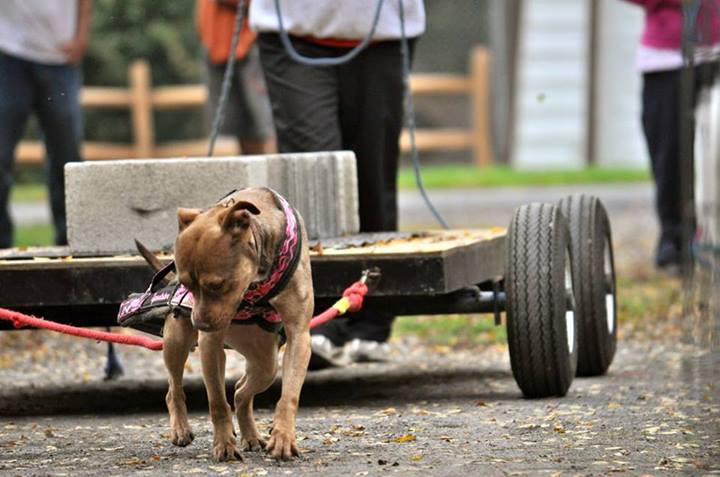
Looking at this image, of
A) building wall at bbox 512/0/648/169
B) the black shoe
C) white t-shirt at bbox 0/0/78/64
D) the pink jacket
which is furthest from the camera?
building wall at bbox 512/0/648/169

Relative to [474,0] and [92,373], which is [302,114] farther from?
[474,0]

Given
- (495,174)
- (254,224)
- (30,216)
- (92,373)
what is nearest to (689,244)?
(92,373)

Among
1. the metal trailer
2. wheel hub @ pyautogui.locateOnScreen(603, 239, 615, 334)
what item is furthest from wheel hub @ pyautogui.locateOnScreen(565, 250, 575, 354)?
wheel hub @ pyautogui.locateOnScreen(603, 239, 615, 334)

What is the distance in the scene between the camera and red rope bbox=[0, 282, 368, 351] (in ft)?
18.2

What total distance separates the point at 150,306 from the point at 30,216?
12.9m

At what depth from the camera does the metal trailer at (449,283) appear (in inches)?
237

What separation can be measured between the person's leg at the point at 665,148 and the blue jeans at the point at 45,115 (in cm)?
371

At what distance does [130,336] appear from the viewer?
5.63 meters

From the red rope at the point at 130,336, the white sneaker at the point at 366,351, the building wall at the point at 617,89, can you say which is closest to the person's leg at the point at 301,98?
the white sneaker at the point at 366,351

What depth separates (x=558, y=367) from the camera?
244 inches

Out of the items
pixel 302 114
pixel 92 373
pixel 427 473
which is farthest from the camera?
pixel 92 373

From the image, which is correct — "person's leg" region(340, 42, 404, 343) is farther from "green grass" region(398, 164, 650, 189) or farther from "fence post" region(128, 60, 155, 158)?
"fence post" region(128, 60, 155, 158)

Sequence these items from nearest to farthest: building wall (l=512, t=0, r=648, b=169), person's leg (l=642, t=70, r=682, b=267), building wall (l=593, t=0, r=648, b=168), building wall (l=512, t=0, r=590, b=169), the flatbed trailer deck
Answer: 1. the flatbed trailer deck
2. person's leg (l=642, t=70, r=682, b=267)
3. building wall (l=593, t=0, r=648, b=168)
4. building wall (l=512, t=0, r=648, b=169)
5. building wall (l=512, t=0, r=590, b=169)

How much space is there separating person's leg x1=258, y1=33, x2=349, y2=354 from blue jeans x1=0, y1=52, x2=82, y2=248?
2455mm
